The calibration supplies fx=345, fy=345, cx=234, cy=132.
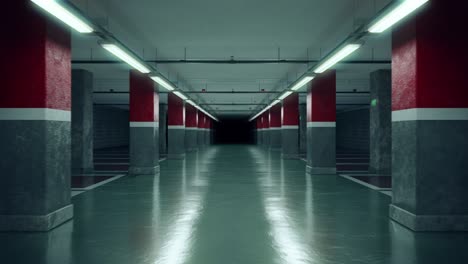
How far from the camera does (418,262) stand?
4.88 metres

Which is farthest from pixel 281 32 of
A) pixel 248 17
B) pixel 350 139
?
pixel 350 139

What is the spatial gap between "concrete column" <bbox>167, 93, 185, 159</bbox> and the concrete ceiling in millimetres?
8502

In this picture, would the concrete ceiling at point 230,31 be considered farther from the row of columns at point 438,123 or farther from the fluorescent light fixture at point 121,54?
the row of columns at point 438,123

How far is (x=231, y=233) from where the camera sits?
618 centimetres

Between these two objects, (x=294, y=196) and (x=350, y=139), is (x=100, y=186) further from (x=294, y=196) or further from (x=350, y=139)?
(x=350, y=139)

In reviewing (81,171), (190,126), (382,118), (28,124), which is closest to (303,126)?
(190,126)

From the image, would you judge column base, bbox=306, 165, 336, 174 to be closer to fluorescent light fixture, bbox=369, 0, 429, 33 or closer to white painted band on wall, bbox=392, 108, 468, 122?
white painted band on wall, bbox=392, 108, 468, 122

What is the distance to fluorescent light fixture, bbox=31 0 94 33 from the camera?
5.02m

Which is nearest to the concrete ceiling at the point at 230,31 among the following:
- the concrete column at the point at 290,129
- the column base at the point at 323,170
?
the column base at the point at 323,170

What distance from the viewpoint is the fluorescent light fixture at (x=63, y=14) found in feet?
16.5

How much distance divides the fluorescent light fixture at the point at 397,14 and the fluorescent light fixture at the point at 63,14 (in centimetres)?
506

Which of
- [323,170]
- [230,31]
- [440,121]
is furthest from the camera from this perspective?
[323,170]

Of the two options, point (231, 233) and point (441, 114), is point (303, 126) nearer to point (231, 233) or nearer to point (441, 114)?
point (441, 114)

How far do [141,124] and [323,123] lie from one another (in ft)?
25.6
